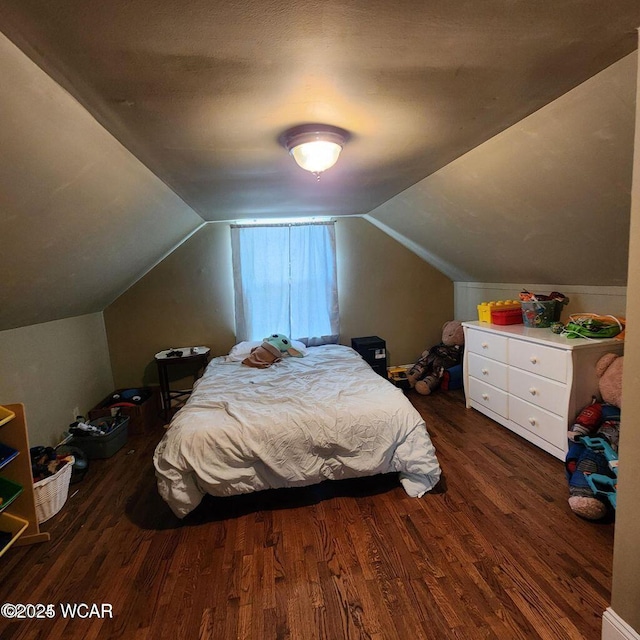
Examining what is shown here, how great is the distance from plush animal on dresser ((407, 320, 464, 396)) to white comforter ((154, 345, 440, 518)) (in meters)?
1.74

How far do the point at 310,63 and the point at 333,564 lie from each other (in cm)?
216

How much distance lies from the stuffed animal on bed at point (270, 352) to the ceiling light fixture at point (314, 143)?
2.03 metres

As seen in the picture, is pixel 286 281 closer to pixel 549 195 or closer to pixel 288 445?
pixel 288 445

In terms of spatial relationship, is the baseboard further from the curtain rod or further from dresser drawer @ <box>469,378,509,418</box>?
the curtain rod

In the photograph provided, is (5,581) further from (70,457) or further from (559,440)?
(559,440)

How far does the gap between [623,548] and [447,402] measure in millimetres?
2519

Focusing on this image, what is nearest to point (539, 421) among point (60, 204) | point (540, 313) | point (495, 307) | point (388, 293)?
point (540, 313)

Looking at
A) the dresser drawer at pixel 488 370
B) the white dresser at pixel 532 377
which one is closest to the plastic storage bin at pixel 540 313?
the white dresser at pixel 532 377

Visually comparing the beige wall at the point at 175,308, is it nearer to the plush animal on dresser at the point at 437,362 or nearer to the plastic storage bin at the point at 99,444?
the plastic storage bin at the point at 99,444

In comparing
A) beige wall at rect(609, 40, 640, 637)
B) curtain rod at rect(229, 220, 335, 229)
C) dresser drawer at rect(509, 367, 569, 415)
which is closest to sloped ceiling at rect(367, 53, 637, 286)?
beige wall at rect(609, 40, 640, 637)

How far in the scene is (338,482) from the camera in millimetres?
2410

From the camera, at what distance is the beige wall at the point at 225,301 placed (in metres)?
3.98

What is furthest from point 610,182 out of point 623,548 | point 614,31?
point 623,548

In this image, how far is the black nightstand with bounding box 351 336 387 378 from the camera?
4.15 metres
